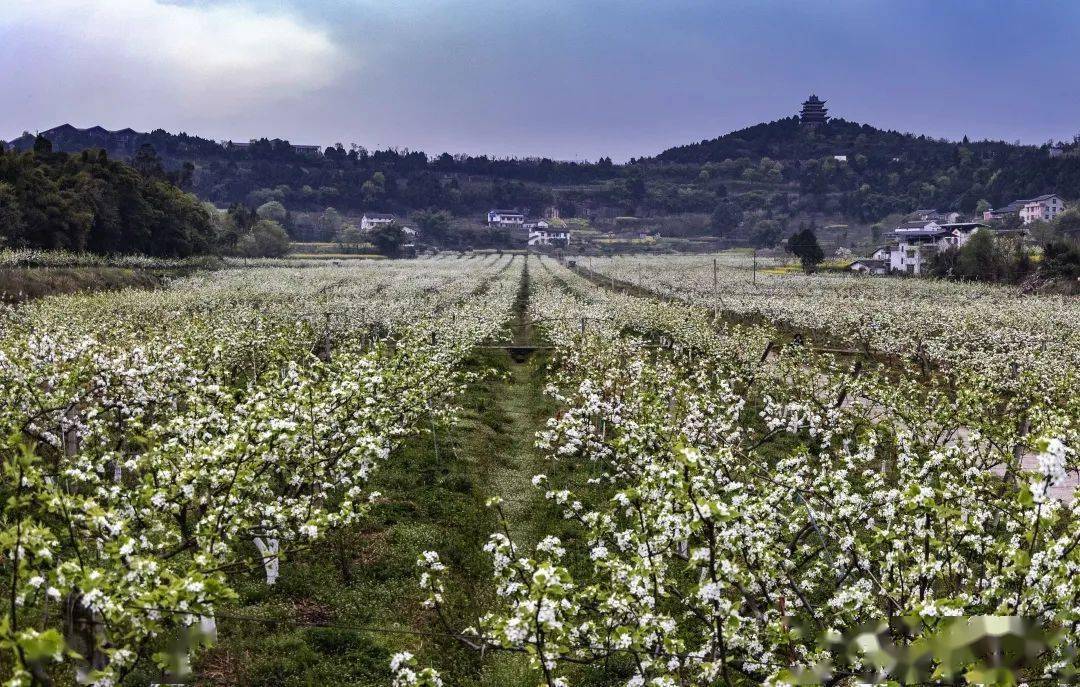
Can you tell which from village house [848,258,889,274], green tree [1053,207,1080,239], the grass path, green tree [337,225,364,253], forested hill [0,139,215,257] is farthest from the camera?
green tree [337,225,364,253]

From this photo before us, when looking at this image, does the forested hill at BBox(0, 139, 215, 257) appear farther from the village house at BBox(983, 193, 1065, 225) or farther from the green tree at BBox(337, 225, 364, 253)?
the village house at BBox(983, 193, 1065, 225)

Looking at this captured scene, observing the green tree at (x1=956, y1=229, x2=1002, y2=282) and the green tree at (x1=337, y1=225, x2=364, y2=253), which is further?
the green tree at (x1=337, y1=225, x2=364, y2=253)

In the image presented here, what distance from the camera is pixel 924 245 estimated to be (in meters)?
110

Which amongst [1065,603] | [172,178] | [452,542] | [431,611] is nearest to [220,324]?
[452,542]

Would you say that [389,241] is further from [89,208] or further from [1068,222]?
[1068,222]

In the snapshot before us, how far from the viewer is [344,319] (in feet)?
134

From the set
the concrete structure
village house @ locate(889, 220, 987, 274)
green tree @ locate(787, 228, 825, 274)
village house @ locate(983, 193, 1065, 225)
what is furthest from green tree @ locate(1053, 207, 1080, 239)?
the concrete structure

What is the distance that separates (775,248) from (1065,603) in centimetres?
18823

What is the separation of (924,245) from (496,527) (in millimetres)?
109074

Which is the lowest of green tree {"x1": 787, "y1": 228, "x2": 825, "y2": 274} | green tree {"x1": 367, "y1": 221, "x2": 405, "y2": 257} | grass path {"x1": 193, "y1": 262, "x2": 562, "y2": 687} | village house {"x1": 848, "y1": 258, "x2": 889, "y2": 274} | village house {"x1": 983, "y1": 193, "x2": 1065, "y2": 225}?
grass path {"x1": 193, "y1": 262, "x2": 562, "y2": 687}

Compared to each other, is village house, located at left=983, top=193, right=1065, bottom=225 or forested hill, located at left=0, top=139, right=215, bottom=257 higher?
village house, located at left=983, top=193, right=1065, bottom=225

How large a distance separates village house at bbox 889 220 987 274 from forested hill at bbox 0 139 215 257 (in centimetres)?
8994

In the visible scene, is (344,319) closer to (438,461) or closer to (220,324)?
(220,324)

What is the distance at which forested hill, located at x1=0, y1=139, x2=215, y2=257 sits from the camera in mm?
61969
